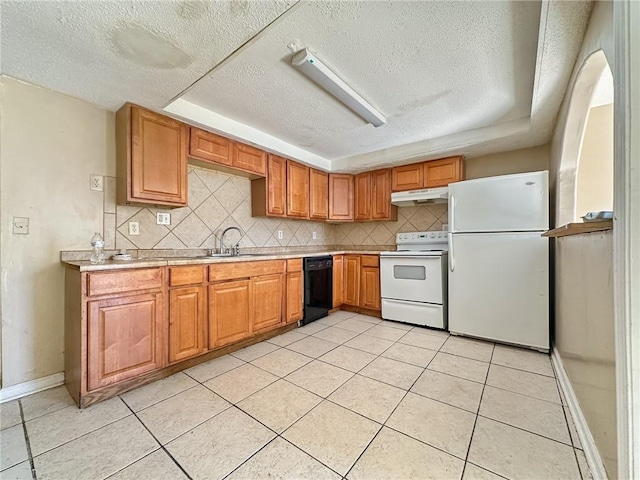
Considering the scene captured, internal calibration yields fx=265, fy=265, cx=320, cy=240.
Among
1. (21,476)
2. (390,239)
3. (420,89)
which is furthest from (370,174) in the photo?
(21,476)

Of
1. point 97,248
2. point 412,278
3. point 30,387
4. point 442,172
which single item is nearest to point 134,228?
point 97,248

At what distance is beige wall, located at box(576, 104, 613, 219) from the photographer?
7.74 ft

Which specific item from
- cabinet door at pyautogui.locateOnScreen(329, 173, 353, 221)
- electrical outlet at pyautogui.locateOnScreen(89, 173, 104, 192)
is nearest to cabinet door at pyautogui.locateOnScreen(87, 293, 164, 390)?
electrical outlet at pyautogui.locateOnScreen(89, 173, 104, 192)

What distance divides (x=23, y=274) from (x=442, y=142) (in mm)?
3988

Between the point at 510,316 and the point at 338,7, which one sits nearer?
the point at 338,7

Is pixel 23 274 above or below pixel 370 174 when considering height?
below

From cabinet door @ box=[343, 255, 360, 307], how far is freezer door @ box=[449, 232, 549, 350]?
1.27 metres

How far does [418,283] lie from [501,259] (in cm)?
91

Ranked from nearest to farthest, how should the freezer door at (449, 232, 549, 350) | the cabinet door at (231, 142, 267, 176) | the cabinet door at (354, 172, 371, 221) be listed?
the freezer door at (449, 232, 549, 350) → the cabinet door at (231, 142, 267, 176) → the cabinet door at (354, 172, 371, 221)

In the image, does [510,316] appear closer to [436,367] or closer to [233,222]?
[436,367]

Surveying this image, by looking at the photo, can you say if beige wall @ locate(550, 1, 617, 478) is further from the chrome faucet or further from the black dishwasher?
the chrome faucet

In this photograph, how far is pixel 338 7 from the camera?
140cm

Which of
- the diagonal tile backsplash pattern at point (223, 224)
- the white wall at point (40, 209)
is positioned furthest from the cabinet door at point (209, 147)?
the white wall at point (40, 209)

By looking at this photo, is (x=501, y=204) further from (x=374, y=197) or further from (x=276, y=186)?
(x=276, y=186)
